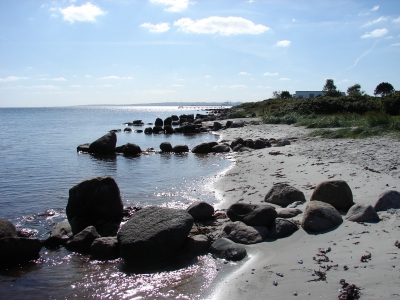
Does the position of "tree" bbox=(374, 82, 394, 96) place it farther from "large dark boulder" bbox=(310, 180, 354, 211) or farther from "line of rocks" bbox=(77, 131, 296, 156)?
"large dark boulder" bbox=(310, 180, 354, 211)

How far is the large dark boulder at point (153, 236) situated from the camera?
6.99 m

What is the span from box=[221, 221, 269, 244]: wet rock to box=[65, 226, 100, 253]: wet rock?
2990mm

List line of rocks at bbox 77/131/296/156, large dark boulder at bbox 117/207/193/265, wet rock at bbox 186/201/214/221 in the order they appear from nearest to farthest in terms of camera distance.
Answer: large dark boulder at bbox 117/207/193/265
wet rock at bbox 186/201/214/221
line of rocks at bbox 77/131/296/156

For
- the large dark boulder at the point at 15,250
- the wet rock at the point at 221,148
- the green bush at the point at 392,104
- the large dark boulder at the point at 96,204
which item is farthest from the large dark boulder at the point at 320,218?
the green bush at the point at 392,104

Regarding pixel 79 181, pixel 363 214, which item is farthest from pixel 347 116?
pixel 363 214

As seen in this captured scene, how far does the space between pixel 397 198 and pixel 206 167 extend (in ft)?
37.1

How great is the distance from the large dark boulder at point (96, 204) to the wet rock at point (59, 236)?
19.3 inches

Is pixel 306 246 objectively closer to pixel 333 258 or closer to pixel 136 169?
pixel 333 258

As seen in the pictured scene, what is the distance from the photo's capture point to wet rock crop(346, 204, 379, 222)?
7.16m

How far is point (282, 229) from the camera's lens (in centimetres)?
743

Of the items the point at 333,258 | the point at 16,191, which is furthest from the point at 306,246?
the point at 16,191

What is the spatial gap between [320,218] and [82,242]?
518 cm

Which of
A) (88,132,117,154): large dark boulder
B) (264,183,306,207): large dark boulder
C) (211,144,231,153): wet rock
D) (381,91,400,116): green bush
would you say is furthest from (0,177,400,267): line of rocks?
(381,91,400,116): green bush

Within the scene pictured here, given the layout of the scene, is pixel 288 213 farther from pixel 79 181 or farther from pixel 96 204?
pixel 79 181
